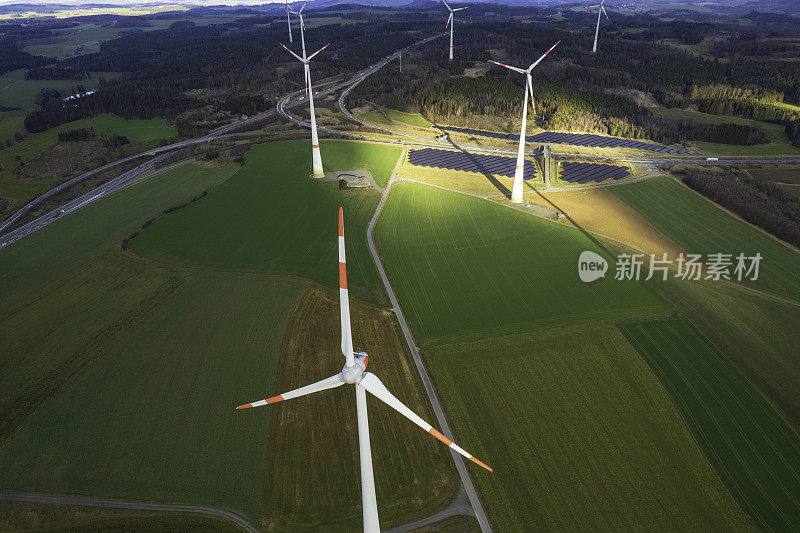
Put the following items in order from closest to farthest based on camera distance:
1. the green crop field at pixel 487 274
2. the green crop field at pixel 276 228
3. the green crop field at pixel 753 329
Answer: the green crop field at pixel 753 329 < the green crop field at pixel 487 274 < the green crop field at pixel 276 228

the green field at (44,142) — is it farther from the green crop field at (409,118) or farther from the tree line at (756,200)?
the tree line at (756,200)

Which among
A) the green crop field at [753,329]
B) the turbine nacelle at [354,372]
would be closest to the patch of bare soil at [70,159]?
the turbine nacelle at [354,372]

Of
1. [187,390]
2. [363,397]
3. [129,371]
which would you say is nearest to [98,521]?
[187,390]

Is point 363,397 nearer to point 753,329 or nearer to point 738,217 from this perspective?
point 753,329

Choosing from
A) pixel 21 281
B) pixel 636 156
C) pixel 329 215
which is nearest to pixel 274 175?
pixel 329 215

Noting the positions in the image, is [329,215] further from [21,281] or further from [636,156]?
[636,156]
